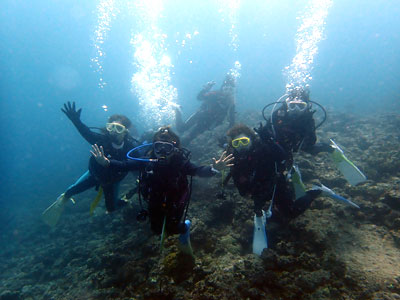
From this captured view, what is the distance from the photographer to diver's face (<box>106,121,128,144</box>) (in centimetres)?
599

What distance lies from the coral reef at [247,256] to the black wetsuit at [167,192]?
3.19 ft

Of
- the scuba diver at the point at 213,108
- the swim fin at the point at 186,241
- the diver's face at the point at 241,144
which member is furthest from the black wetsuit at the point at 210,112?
the swim fin at the point at 186,241

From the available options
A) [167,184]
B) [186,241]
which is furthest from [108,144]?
[186,241]

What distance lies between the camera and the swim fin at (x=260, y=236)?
14.0 feet

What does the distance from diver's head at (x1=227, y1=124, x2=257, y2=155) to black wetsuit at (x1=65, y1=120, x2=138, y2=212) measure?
308cm

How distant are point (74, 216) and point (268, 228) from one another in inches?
425

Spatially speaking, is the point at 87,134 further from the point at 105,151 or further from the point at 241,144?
the point at 241,144

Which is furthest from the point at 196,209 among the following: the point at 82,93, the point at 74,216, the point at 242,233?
the point at 82,93

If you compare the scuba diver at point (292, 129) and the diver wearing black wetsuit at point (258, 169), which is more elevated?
the scuba diver at point (292, 129)

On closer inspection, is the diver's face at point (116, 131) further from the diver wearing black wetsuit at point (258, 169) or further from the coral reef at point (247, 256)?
the diver wearing black wetsuit at point (258, 169)

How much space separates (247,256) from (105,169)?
13.0 feet

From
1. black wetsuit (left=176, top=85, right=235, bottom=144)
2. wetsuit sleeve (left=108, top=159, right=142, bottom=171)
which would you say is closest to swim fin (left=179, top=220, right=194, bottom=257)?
wetsuit sleeve (left=108, top=159, right=142, bottom=171)

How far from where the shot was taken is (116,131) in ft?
19.7

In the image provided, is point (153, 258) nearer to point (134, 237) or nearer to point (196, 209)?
point (134, 237)
